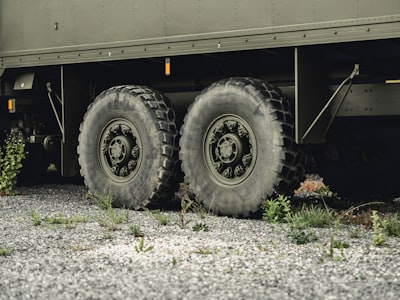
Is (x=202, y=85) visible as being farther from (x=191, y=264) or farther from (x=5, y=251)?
(x=191, y=264)

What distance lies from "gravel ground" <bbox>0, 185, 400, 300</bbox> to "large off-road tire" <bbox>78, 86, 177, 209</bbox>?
122 cm

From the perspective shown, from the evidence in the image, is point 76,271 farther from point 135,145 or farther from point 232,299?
point 135,145

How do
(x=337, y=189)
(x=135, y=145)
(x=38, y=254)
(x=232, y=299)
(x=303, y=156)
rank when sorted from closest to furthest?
(x=232, y=299) → (x=38, y=254) → (x=303, y=156) → (x=135, y=145) → (x=337, y=189)

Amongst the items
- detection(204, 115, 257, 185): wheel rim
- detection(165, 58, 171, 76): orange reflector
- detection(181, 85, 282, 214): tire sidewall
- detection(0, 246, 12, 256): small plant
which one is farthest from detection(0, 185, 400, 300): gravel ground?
detection(165, 58, 171, 76): orange reflector

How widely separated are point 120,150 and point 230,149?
5.66 ft

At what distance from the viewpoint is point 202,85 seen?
1048 centimetres

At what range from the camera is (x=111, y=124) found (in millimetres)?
10438

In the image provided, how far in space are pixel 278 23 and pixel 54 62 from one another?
3.51m

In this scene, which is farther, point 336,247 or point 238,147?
point 238,147

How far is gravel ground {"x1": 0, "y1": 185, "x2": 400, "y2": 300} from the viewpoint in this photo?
5.41 metres

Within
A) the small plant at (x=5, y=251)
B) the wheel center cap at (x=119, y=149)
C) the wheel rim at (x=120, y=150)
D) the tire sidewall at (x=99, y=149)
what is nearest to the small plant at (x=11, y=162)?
the tire sidewall at (x=99, y=149)

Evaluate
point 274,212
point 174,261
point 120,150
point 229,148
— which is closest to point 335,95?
point 229,148

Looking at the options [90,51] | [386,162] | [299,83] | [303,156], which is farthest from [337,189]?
[90,51]

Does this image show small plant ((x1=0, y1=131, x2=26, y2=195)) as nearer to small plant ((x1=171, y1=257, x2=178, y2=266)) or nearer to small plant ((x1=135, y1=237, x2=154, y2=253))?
small plant ((x1=135, y1=237, x2=154, y2=253))
